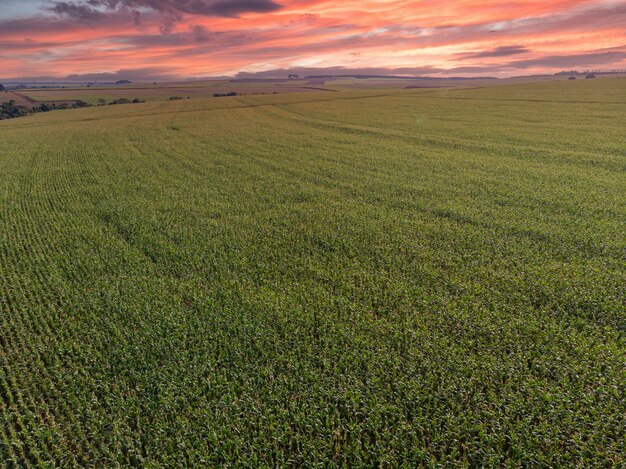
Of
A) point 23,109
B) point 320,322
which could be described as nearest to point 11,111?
point 23,109

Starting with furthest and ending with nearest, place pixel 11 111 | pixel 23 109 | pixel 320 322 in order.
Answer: pixel 23 109
pixel 11 111
pixel 320 322

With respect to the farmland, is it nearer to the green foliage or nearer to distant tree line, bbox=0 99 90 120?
the green foliage

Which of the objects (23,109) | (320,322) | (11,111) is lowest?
(320,322)

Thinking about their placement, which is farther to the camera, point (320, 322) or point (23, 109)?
point (23, 109)

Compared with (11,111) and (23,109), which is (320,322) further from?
(23,109)

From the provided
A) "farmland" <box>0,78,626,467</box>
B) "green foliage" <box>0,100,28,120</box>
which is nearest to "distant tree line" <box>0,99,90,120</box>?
"green foliage" <box>0,100,28,120</box>

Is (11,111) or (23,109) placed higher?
(23,109)

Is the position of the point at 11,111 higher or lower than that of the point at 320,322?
higher

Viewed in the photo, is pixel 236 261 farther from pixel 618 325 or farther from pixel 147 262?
pixel 618 325

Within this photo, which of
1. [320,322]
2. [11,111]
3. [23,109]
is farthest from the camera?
[23,109]
